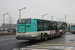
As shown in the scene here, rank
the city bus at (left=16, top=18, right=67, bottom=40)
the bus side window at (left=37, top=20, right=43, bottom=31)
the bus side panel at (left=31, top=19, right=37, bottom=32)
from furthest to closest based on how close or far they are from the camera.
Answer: the bus side window at (left=37, top=20, right=43, bottom=31) → the bus side panel at (left=31, top=19, right=37, bottom=32) → the city bus at (left=16, top=18, right=67, bottom=40)

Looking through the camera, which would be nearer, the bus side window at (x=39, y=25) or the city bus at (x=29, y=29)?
the city bus at (x=29, y=29)

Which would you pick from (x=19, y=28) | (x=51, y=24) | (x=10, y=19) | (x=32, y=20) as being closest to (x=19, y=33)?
(x=19, y=28)

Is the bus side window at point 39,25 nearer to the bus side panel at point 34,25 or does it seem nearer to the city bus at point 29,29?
the city bus at point 29,29

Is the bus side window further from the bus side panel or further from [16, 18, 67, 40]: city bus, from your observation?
the bus side panel

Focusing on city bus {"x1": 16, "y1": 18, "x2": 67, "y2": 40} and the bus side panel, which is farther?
the bus side panel

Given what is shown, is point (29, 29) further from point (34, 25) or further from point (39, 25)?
point (39, 25)

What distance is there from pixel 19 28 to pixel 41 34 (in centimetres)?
289

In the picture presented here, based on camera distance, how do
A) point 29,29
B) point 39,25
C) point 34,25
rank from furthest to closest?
point 39,25
point 34,25
point 29,29

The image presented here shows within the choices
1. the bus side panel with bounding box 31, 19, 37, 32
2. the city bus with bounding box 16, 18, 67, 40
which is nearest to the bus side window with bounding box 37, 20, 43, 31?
the city bus with bounding box 16, 18, 67, 40

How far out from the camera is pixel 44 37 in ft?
65.6

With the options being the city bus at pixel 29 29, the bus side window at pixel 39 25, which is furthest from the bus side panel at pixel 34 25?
the bus side window at pixel 39 25

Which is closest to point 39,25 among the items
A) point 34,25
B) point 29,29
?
point 34,25

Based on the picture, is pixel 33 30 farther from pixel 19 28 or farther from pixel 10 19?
pixel 10 19

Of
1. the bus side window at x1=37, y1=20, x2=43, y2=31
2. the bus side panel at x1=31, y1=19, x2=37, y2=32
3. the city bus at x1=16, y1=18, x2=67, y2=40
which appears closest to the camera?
the city bus at x1=16, y1=18, x2=67, y2=40
